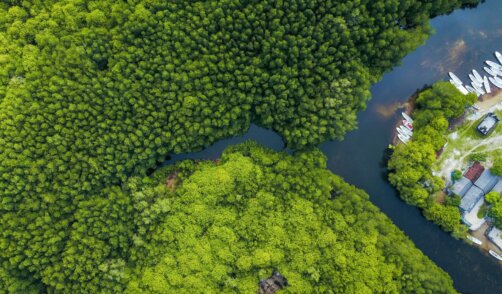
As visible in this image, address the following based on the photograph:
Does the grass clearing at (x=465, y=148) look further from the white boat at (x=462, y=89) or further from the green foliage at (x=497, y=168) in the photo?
the white boat at (x=462, y=89)

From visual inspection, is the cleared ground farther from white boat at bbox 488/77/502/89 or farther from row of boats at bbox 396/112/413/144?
row of boats at bbox 396/112/413/144

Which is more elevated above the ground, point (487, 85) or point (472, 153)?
point (487, 85)

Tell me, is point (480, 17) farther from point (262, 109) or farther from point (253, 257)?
point (253, 257)

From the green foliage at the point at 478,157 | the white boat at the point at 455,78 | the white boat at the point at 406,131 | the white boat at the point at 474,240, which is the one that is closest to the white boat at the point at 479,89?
the white boat at the point at 455,78

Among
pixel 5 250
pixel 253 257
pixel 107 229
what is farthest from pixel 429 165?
pixel 5 250

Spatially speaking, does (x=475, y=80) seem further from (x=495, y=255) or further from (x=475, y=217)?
(x=495, y=255)

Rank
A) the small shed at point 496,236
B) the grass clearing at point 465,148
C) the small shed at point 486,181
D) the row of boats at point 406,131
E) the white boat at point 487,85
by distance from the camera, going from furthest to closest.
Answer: the white boat at point 487,85 < the row of boats at point 406,131 < the grass clearing at point 465,148 < the small shed at point 496,236 < the small shed at point 486,181

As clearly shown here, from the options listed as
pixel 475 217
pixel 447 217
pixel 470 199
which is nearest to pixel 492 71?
pixel 470 199

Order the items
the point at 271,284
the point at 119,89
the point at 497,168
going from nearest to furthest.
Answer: the point at 119,89, the point at 271,284, the point at 497,168
